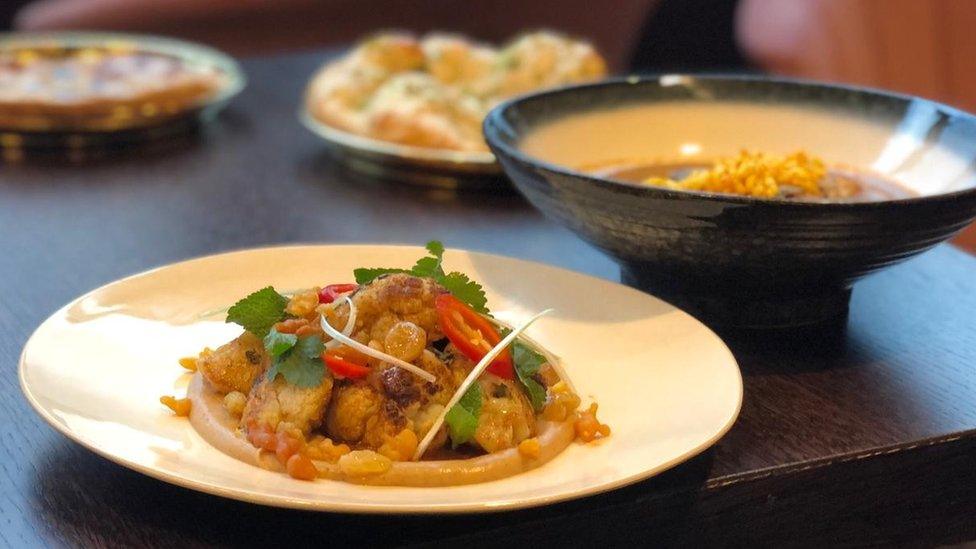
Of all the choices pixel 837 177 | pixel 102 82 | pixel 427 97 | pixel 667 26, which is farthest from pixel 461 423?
pixel 667 26

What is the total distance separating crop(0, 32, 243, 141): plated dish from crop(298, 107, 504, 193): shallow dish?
0.35m

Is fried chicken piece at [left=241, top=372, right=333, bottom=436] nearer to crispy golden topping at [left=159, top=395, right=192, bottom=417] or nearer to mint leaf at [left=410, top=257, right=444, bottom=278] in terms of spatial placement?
crispy golden topping at [left=159, top=395, right=192, bottom=417]

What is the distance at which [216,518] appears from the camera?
0.83m

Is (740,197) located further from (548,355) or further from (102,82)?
(102,82)

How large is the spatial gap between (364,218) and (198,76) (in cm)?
70

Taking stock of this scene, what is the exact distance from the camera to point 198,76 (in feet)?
7.07

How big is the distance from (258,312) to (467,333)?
171 millimetres

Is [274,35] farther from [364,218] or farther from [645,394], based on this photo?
[645,394]

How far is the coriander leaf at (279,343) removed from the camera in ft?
2.86

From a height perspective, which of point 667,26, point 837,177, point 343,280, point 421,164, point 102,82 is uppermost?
point 837,177

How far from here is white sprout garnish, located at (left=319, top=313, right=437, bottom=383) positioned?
874mm

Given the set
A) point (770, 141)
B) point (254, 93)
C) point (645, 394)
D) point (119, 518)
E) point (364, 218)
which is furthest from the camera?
point (254, 93)

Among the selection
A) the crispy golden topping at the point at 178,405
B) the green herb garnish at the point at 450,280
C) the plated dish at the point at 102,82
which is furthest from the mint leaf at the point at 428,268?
the plated dish at the point at 102,82

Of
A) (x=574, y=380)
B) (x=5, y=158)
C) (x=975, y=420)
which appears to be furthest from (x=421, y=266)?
(x=5, y=158)
